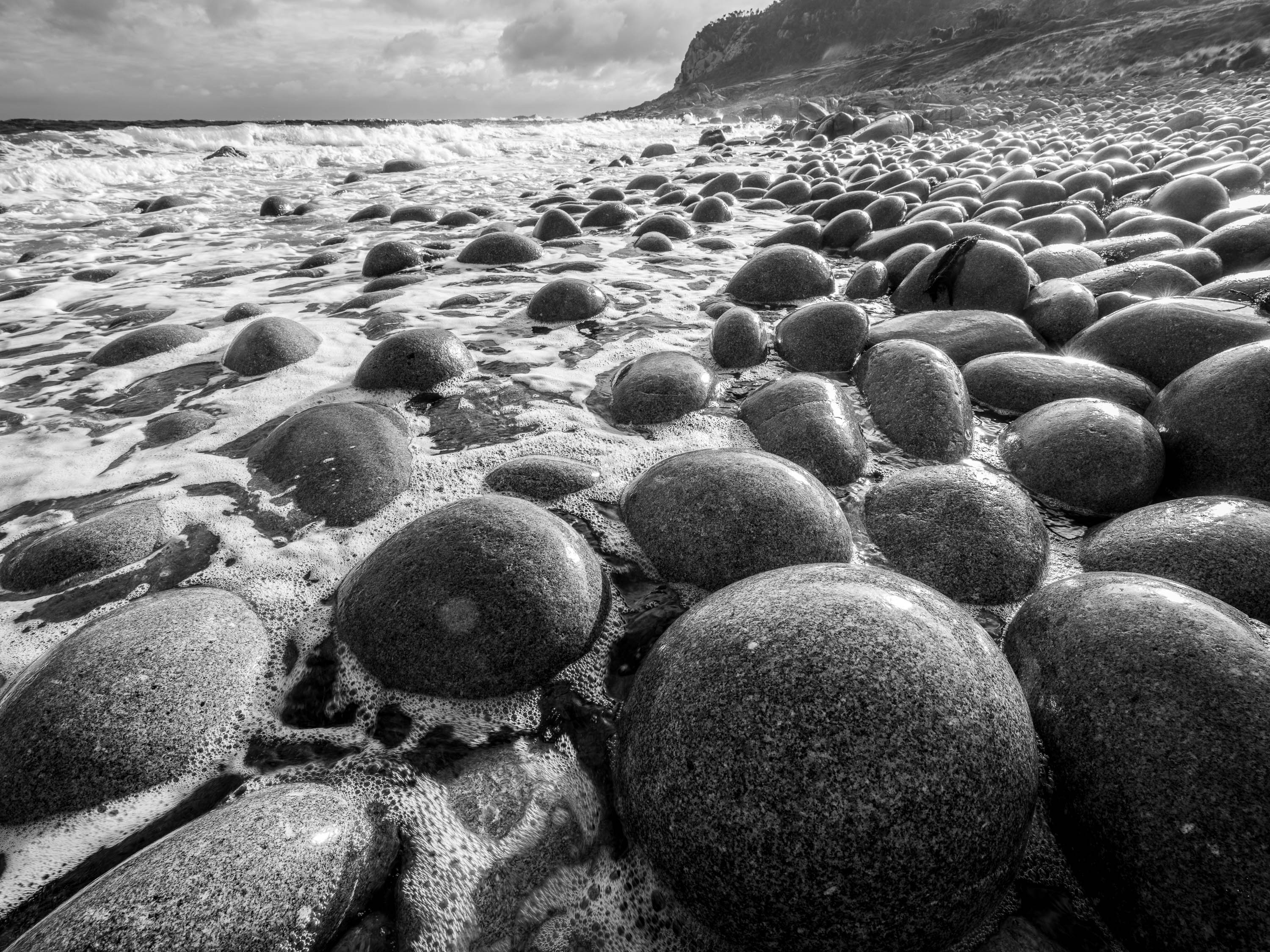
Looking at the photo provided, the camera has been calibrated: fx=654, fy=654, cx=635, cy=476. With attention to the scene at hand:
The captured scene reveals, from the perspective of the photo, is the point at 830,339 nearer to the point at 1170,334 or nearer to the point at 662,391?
the point at 662,391

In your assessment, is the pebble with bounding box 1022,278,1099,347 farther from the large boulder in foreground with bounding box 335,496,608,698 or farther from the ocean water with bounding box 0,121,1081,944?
the large boulder in foreground with bounding box 335,496,608,698

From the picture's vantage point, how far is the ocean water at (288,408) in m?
1.65

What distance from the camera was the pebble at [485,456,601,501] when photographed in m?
2.27

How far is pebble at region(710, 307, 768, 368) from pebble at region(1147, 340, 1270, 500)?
1.62 m

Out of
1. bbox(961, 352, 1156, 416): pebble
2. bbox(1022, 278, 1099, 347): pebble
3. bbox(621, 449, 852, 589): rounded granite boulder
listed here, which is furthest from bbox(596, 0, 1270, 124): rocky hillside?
bbox(621, 449, 852, 589): rounded granite boulder

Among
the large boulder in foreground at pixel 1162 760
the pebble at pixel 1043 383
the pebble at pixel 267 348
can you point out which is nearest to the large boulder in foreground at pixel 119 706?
the large boulder in foreground at pixel 1162 760

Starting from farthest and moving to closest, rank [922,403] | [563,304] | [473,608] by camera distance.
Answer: [563,304]
[922,403]
[473,608]

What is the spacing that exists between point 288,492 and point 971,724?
2.19 m

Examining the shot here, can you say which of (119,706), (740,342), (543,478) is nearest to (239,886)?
(119,706)

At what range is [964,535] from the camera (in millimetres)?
1874

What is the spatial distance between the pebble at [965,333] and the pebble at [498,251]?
305 cm

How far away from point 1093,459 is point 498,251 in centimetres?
441

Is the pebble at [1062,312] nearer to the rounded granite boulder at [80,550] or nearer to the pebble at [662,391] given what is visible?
the pebble at [662,391]

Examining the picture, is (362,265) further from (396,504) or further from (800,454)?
(800,454)
